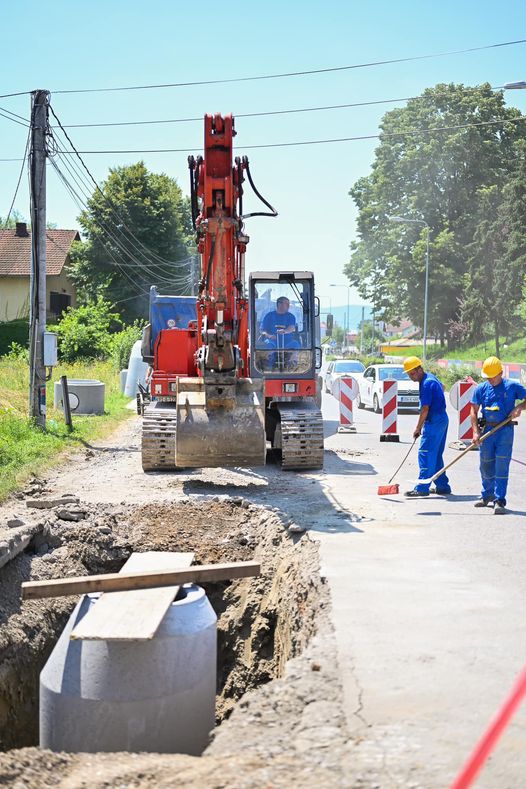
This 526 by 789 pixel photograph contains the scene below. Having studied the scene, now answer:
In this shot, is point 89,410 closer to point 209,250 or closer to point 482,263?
point 209,250

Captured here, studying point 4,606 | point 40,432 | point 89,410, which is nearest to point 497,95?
point 89,410

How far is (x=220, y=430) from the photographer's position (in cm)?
1164

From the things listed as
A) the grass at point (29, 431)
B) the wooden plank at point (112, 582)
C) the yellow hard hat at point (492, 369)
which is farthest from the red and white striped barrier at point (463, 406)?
the wooden plank at point (112, 582)

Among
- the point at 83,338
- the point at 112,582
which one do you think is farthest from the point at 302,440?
the point at 83,338

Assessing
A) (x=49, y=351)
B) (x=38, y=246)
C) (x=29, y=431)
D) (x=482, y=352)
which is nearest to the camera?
(x=29, y=431)

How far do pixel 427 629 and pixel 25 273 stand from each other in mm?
45814

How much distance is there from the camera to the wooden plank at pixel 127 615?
5.40 meters

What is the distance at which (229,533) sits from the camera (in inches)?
391

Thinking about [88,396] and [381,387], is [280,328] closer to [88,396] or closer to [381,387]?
[88,396]

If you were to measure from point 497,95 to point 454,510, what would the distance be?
58.1 metres

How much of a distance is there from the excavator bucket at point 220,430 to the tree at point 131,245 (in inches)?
1670

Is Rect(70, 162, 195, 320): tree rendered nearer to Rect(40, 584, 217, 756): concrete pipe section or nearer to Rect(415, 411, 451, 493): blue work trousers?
Rect(415, 411, 451, 493): blue work trousers

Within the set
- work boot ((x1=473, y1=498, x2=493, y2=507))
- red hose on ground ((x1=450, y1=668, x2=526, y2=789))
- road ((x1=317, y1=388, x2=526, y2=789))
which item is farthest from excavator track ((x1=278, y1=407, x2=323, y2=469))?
red hose on ground ((x1=450, y1=668, x2=526, y2=789))

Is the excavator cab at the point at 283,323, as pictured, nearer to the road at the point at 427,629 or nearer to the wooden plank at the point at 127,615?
the road at the point at 427,629
